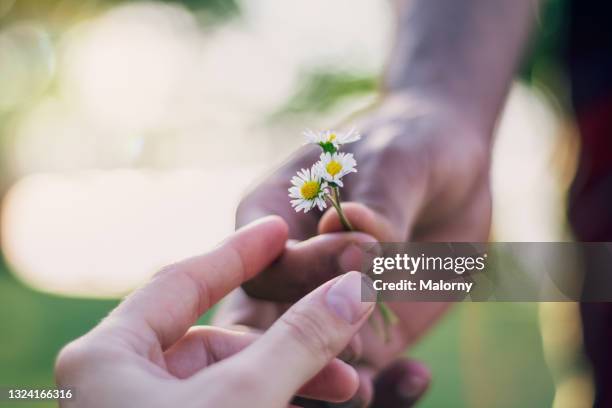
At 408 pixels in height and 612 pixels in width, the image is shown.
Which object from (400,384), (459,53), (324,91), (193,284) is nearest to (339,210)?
(193,284)

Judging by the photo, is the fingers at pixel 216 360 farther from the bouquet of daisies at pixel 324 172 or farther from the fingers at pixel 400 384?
the fingers at pixel 400 384

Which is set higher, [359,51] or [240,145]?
[359,51]

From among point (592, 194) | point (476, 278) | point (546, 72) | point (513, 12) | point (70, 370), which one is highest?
point (546, 72)

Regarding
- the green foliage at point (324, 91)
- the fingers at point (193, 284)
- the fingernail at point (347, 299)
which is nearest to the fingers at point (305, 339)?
the fingernail at point (347, 299)

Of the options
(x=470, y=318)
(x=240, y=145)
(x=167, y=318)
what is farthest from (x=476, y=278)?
(x=240, y=145)

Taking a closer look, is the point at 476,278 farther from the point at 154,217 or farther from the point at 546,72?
the point at 546,72

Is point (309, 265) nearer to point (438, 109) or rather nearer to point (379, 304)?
point (379, 304)
